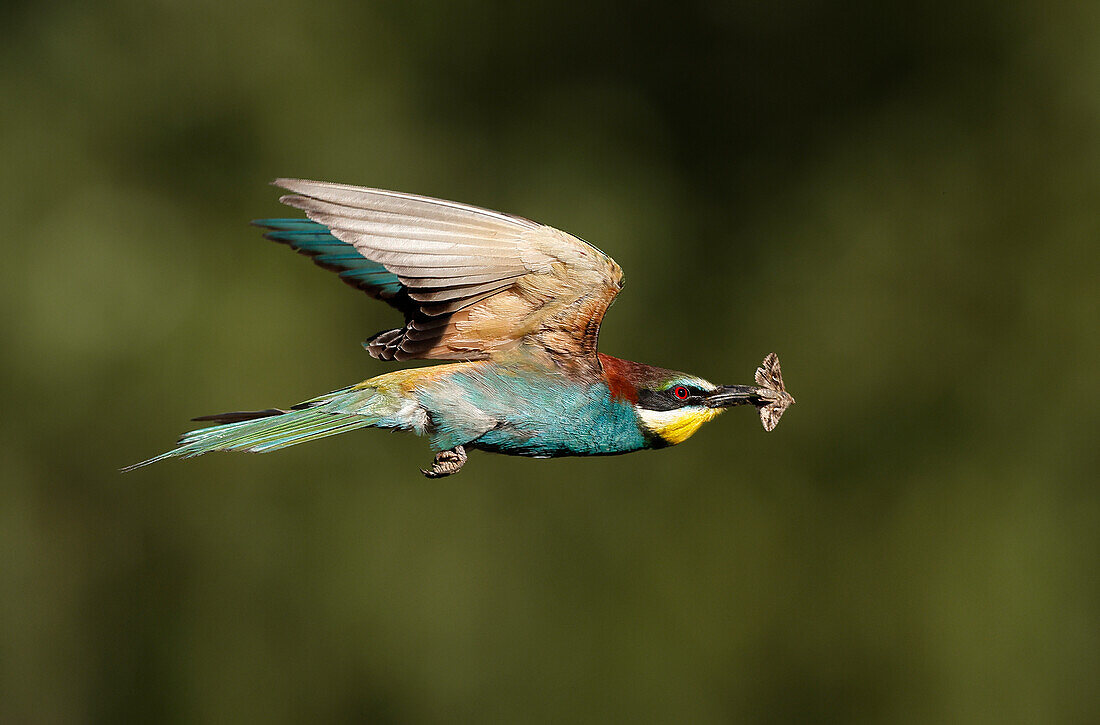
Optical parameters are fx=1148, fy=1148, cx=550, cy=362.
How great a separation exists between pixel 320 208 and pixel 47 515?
425 centimetres

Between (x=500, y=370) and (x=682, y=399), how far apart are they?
0.37 metres

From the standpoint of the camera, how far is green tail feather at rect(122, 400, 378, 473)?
6.64 feet

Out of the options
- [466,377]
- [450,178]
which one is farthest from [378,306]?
[466,377]

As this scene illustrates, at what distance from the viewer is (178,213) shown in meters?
5.98

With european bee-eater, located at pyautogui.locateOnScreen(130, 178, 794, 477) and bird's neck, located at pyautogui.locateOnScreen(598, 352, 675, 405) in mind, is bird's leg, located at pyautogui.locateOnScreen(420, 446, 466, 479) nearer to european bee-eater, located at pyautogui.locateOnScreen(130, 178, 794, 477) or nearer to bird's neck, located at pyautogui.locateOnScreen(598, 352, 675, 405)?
european bee-eater, located at pyautogui.locateOnScreen(130, 178, 794, 477)

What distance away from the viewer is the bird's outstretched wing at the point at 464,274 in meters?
1.99

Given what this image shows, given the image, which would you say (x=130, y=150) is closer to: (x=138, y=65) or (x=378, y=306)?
(x=138, y=65)

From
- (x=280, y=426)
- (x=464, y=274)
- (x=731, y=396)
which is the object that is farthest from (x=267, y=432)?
(x=731, y=396)

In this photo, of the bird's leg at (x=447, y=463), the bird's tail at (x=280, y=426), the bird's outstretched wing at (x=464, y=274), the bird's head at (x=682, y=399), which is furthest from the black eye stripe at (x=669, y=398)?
the bird's tail at (x=280, y=426)

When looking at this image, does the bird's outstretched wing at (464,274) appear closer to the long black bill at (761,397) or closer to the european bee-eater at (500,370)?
the european bee-eater at (500,370)

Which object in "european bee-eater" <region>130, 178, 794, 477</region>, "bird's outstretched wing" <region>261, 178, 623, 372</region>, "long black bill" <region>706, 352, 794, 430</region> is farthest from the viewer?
"long black bill" <region>706, 352, 794, 430</region>

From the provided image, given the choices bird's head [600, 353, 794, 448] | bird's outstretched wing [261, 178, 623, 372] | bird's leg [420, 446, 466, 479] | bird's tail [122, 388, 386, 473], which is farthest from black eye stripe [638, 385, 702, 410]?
bird's tail [122, 388, 386, 473]

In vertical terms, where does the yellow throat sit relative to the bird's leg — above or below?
above

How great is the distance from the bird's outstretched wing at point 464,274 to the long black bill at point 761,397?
253 millimetres
